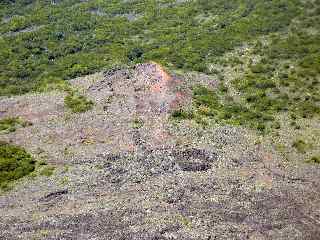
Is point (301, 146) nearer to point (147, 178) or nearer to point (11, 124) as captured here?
point (147, 178)

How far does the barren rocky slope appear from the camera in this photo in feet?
141

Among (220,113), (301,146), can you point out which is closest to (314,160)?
(301,146)

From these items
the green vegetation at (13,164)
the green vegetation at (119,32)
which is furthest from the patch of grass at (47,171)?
the green vegetation at (119,32)

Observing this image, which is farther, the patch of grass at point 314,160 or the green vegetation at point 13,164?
the patch of grass at point 314,160

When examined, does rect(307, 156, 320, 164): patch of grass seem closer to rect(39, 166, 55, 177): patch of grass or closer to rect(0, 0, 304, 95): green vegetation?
rect(39, 166, 55, 177): patch of grass

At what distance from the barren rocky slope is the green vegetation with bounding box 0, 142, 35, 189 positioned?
118 cm

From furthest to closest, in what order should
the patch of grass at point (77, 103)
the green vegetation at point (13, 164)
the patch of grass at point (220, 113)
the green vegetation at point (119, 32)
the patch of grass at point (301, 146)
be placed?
the green vegetation at point (119, 32), the patch of grass at point (77, 103), the patch of grass at point (220, 113), the patch of grass at point (301, 146), the green vegetation at point (13, 164)

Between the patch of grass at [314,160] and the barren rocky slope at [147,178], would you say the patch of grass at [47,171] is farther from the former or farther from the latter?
the patch of grass at [314,160]

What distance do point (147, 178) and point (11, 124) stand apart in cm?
1849

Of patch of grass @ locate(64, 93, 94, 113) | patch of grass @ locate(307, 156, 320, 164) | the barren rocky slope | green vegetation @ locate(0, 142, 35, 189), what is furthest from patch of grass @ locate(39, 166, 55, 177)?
patch of grass @ locate(307, 156, 320, 164)

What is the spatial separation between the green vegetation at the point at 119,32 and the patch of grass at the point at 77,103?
307 inches

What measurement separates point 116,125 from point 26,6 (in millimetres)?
56318

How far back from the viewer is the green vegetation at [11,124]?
2356 inches

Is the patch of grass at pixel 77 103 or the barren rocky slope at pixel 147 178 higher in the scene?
the patch of grass at pixel 77 103
